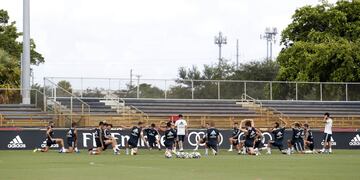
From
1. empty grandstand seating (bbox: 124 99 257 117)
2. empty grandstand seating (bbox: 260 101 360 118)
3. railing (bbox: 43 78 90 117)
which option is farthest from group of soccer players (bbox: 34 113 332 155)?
empty grandstand seating (bbox: 260 101 360 118)

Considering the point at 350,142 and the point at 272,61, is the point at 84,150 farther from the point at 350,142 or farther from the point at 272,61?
the point at 272,61

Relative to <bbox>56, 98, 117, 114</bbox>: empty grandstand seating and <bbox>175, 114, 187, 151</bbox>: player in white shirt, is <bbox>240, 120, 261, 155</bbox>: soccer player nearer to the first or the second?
<bbox>175, 114, 187, 151</bbox>: player in white shirt

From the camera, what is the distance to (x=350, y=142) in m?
48.6

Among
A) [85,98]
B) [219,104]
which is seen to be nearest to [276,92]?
[219,104]

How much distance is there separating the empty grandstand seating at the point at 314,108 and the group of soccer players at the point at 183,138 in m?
12.3

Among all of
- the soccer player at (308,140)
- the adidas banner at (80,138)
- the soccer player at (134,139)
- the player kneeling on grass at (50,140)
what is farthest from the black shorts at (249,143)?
the player kneeling on grass at (50,140)

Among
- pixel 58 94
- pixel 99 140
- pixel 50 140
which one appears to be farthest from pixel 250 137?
pixel 58 94

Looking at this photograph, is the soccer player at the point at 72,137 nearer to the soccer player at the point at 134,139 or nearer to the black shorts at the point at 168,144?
the soccer player at the point at 134,139

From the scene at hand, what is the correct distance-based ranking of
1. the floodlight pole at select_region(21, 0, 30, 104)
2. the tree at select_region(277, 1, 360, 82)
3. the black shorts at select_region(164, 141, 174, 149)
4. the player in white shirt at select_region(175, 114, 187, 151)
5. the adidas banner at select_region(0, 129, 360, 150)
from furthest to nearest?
the tree at select_region(277, 1, 360, 82), the floodlight pole at select_region(21, 0, 30, 104), the adidas banner at select_region(0, 129, 360, 150), the player in white shirt at select_region(175, 114, 187, 151), the black shorts at select_region(164, 141, 174, 149)

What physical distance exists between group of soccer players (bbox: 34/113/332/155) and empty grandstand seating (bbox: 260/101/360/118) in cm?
1230

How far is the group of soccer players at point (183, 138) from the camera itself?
37.8 metres

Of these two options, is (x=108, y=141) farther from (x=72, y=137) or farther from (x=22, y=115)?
(x=22, y=115)

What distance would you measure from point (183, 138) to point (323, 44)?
1232 inches

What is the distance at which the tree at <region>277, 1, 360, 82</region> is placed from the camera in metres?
66.4
